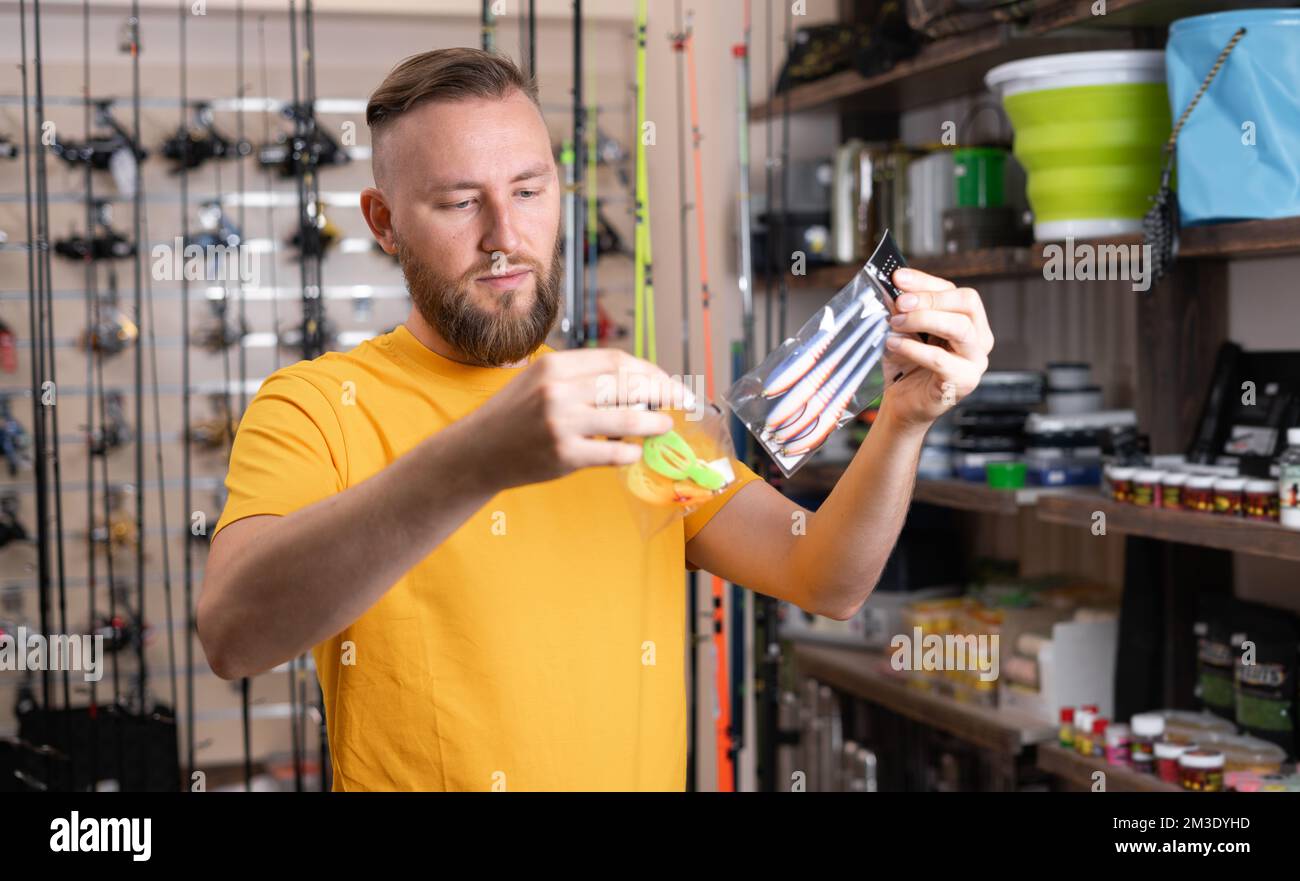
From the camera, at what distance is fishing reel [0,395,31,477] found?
532 centimetres

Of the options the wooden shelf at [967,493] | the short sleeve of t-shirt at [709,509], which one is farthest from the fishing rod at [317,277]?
the short sleeve of t-shirt at [709,509]

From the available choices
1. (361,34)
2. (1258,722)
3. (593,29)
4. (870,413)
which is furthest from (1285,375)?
(361,34)

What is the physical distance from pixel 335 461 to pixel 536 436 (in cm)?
48

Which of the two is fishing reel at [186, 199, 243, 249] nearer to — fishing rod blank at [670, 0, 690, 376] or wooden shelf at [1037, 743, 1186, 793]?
fishing rod blank at [670, 0, 690, 376]

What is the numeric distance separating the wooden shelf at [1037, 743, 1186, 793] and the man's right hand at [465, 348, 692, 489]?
1.81 meters

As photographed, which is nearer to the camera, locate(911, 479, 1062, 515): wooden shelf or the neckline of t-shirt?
the neckline of t-shirt

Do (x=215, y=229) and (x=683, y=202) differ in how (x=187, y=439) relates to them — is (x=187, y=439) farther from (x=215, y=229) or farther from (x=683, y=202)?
(x=683, y=202)

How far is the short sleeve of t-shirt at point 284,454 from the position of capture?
1263 millimetres

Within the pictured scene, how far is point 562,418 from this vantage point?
982 millimetres

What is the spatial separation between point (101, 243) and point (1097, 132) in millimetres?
4079

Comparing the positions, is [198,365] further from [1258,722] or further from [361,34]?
[1258,722]

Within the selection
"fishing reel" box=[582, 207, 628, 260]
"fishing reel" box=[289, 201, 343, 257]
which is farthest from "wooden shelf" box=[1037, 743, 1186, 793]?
"fishing reel" box=[582, 207, 628, 260]

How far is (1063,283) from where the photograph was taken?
3.41m

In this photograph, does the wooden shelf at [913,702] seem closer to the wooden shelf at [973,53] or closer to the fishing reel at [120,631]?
the wooden shelf at [973,53]
